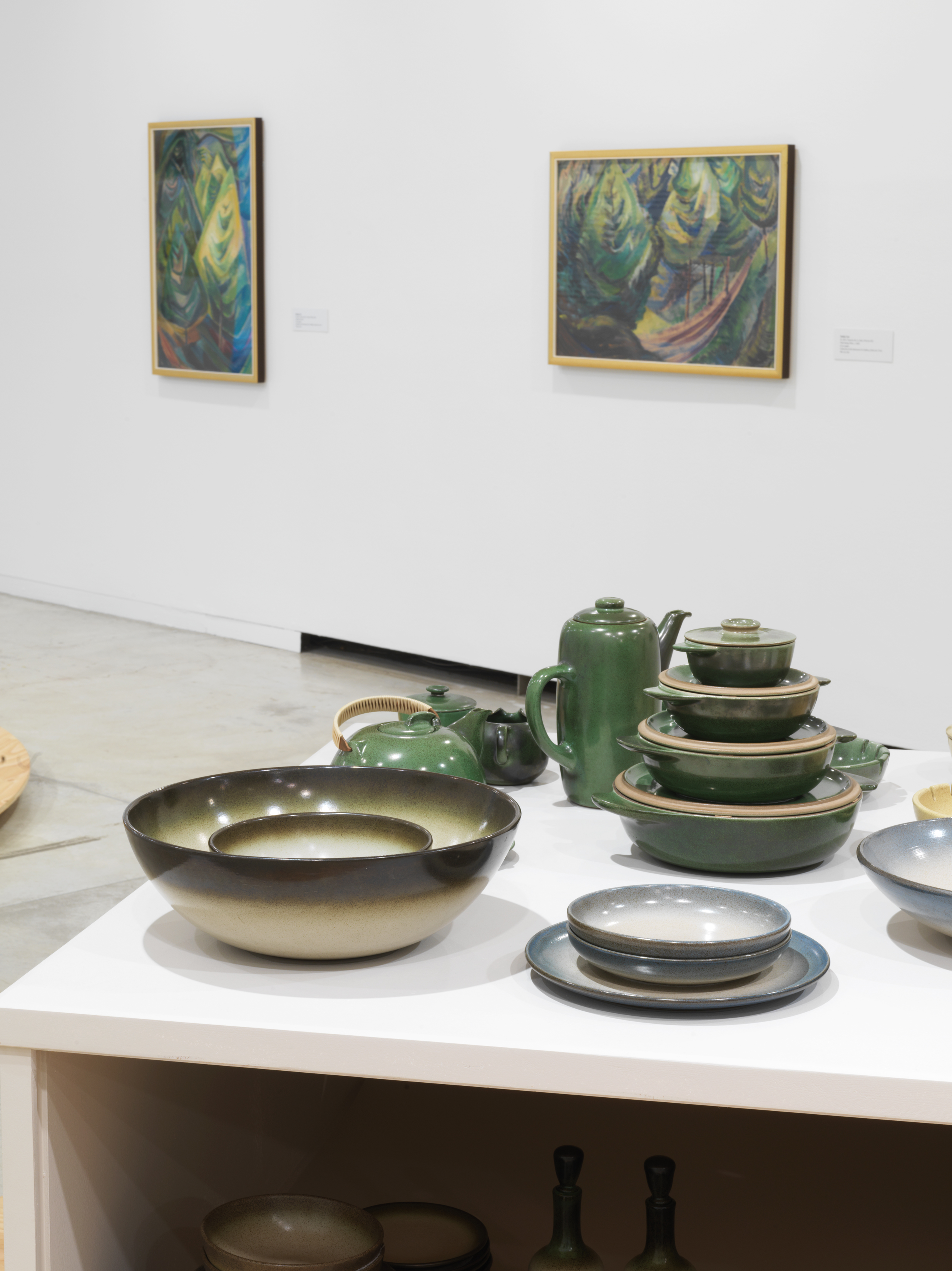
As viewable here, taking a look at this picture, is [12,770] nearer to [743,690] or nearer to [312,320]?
[312,320]

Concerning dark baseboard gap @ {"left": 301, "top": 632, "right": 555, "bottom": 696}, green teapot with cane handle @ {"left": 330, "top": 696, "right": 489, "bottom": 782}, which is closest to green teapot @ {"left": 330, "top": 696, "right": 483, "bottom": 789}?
green teapot with cane handle @ {"left": 330, "top": 696, "right": 489, "bottom": 782}

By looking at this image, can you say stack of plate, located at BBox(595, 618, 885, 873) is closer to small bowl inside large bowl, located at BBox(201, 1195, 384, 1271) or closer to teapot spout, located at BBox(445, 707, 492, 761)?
teapot spout, located at BBox(445, 707, 492, 761)

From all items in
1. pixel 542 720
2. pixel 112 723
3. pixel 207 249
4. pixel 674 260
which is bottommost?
pixel 112 723

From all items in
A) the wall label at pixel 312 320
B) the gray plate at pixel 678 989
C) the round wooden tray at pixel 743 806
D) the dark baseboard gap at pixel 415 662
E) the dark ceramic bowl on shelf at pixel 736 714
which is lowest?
the dark baseboard gap at pixel 415 662

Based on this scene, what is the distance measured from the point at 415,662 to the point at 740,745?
443 cm

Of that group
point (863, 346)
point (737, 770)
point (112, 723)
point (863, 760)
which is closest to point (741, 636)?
point (737, 770)

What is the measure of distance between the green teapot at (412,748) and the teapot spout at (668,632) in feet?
1.32

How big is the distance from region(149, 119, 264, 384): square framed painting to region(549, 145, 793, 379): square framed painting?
152 centimetres

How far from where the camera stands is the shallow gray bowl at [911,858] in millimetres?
1238

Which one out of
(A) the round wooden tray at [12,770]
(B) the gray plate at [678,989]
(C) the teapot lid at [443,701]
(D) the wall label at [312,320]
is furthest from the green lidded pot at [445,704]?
(D) the wall label at [312,320]


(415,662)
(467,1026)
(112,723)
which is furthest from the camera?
(415,662)

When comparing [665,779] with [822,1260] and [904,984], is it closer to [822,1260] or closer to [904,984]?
[904,984]

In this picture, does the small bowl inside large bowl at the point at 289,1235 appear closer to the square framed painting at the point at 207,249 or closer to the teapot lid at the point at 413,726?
the teapot lid at the point at 413,726

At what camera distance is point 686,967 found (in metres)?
1.13
